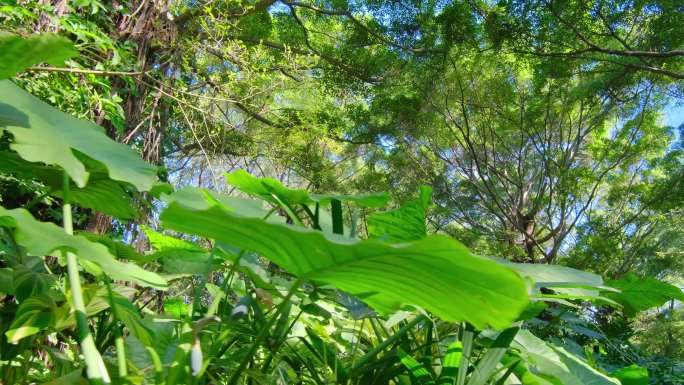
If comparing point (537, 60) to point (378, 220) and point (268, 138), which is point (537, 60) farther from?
point (378, 220)

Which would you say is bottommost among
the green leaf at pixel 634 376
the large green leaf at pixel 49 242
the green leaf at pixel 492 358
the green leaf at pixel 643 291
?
the large green leaf at pixel 49 242

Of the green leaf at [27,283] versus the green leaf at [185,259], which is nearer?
the green leaf at [27,283]

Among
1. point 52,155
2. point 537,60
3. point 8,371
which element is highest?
point 537,60

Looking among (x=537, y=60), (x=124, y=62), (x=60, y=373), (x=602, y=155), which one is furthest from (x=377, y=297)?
(x=602, y=155)

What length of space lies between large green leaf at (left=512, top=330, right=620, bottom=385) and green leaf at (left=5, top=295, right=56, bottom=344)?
21.2 inches

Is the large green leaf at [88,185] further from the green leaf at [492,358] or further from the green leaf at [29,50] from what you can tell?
the green leaf at [492,358]

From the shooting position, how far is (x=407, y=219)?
649 mm

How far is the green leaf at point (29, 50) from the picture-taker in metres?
0.43

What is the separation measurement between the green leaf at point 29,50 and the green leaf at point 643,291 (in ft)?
2.26

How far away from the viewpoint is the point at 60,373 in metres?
0.54

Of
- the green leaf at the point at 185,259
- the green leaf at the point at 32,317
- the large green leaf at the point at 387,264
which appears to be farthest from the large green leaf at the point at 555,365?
the green leaf at the point at 32,317

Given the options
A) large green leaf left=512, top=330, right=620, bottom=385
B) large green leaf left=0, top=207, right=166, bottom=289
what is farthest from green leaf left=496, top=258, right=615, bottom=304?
large green leaf left=0, top=207, right=166, bottom=289

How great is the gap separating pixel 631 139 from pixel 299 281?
8.34 m

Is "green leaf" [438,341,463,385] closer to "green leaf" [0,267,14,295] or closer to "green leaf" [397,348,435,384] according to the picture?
"green leaf" [397,348,435,384]
